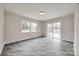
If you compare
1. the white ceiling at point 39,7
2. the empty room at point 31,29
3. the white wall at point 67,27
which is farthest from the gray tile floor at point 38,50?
the white ceiling at point 39,7

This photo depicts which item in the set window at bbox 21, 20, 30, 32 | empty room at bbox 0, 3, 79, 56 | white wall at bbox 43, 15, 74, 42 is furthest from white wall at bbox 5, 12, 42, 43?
white wall at bbox 43, 15, 74, 42

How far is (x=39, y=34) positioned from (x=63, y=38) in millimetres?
3198

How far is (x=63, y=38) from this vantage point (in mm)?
6211

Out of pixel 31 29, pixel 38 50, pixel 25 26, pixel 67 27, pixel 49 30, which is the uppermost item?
pixel 25 26

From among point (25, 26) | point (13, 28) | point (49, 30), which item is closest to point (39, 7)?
point (13, 28)

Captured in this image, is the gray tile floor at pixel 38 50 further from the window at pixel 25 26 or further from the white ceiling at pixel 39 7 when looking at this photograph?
the window at pixel 25 26

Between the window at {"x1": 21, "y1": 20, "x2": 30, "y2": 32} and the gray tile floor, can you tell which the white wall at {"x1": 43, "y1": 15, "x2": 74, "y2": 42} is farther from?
the window at {"x1": 21, "y1": 20, "x2": 30, "y2": 32}

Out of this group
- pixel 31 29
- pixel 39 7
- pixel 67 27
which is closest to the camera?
pixel 39 7

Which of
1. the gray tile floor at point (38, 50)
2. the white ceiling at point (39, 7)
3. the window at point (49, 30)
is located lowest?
the gray tile floor at point (38, 50)

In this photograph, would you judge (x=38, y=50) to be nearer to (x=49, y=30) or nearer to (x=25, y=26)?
(x=25, y=26)

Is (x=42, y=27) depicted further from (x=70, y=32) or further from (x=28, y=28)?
(x=70, y=32)

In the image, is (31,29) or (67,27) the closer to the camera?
(67,27)

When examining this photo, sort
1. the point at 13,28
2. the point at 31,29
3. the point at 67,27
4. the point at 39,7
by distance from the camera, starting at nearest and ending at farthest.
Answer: the point at 39,7
the point at 13,28
the point at 67,27
the point at 31,29

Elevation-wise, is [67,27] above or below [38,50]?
above
